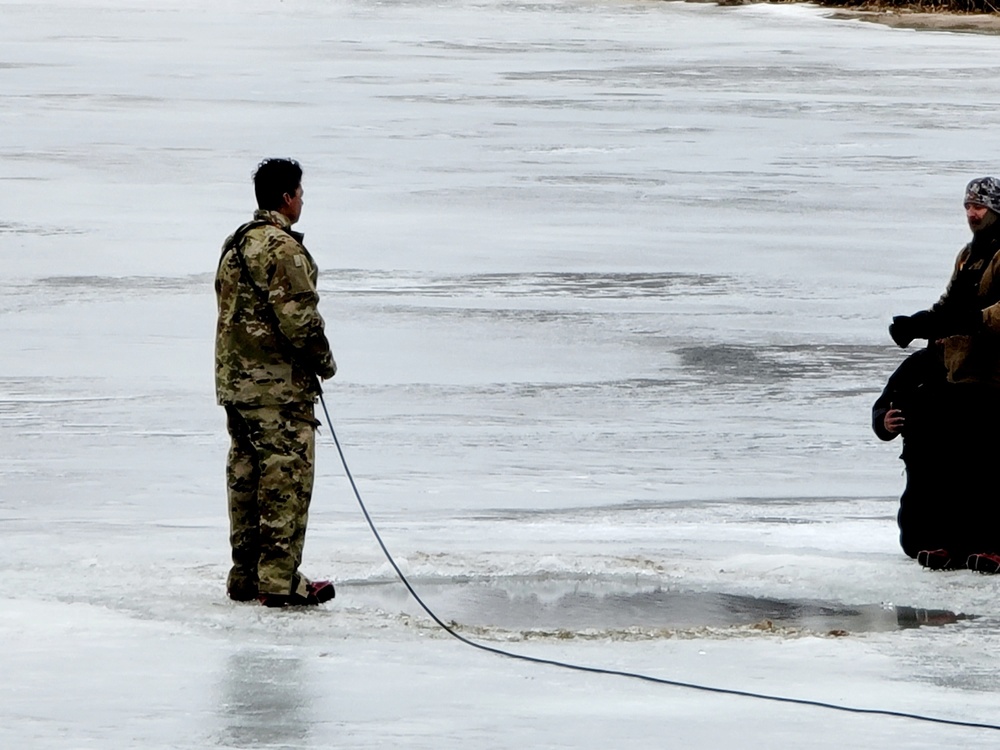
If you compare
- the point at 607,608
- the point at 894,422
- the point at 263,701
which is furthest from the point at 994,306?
the point at 263,701

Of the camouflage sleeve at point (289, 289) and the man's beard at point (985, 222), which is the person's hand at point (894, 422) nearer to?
the man's beard at point (985, 222)

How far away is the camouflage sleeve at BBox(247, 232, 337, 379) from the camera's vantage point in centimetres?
665

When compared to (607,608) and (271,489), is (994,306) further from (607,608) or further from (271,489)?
(271,489)

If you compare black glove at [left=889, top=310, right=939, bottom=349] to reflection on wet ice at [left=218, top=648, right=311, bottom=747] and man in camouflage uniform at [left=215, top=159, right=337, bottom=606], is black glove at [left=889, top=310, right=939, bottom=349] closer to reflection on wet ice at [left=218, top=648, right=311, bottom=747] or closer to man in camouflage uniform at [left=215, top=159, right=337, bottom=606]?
man in camouflage uniform at [left=215, top=159, right=337, bottom=606]

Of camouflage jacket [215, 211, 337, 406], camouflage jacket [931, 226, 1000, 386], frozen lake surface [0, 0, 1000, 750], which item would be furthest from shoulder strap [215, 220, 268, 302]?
camouflage jacket [931, 226, 1000, 386]

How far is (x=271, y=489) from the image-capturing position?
6844 mm

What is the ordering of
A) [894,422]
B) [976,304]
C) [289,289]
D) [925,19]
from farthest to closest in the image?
[925,19] < [894,422] < [976,304] < [289,289]

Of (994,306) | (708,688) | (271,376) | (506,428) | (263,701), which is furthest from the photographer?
(506,428)

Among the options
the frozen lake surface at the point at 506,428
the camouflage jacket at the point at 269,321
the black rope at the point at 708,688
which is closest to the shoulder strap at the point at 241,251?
the camouflage jacket at the point at 269,321

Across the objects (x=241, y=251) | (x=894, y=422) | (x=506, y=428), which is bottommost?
(x=506, y=428)

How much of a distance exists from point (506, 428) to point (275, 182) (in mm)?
3579

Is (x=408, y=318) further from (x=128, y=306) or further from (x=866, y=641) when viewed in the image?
(x=866, y=641)

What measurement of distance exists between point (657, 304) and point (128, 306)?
3419mm

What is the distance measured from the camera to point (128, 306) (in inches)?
527
